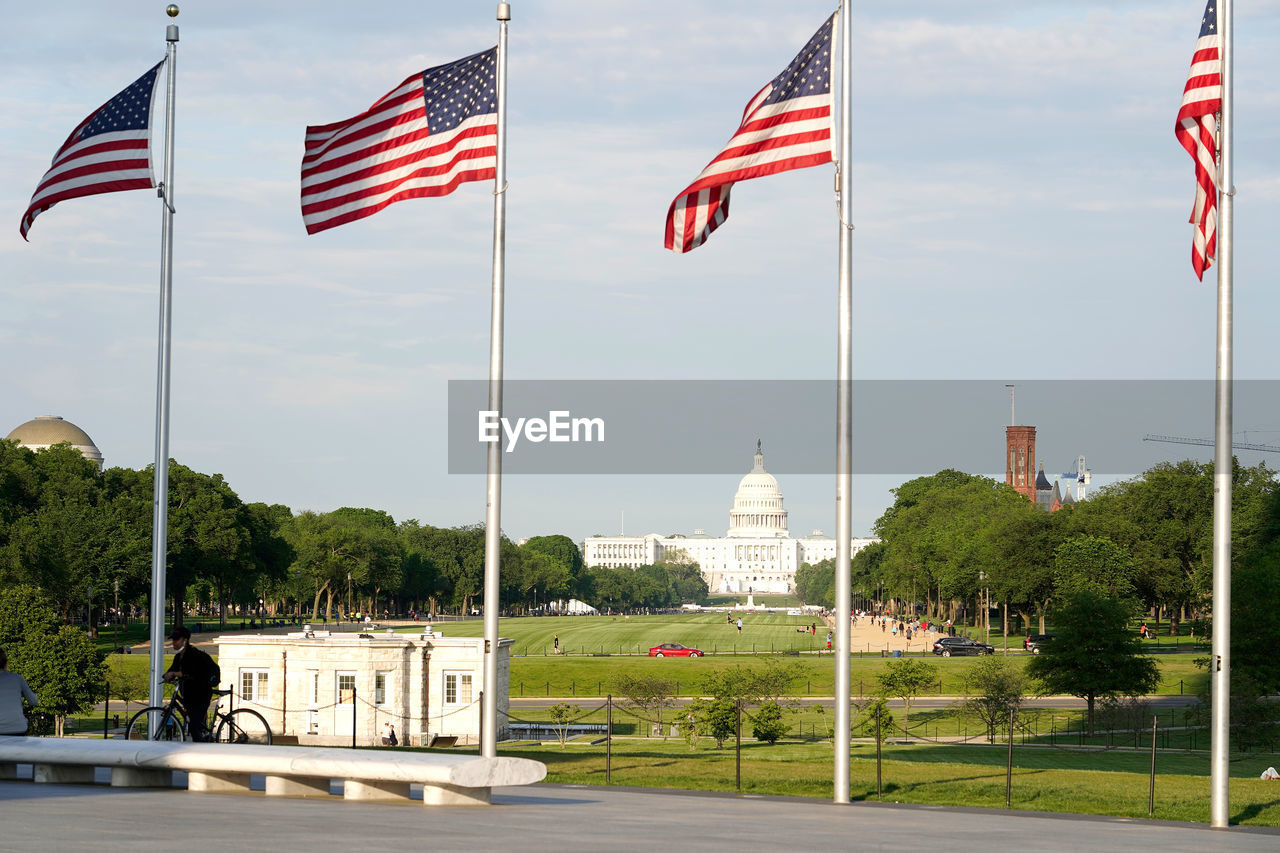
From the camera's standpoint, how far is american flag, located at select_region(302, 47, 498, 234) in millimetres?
21734

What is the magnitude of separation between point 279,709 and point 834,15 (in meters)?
45.6

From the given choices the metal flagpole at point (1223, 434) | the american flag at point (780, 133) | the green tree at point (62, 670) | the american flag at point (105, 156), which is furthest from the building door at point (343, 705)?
the metal flagpole at point (1223, 434)

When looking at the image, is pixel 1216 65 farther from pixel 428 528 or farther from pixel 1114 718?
pixel 428 528

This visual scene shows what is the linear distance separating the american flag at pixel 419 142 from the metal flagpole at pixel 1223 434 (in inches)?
403

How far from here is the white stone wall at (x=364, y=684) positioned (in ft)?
192

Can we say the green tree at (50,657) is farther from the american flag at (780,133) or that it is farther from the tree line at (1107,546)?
the tree line at (1107,546)

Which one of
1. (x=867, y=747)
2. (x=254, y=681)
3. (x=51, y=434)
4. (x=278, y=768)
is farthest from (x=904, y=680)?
(x=51, y=434)

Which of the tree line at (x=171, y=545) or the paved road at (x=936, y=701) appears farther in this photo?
the tree line at (x=171, y=545)

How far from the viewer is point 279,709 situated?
59281 millimetres

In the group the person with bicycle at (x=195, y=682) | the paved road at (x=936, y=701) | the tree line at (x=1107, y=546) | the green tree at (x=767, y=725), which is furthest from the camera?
the tree line at (x=1107, y=546)

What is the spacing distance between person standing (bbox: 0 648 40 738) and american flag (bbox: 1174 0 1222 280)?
1717cm

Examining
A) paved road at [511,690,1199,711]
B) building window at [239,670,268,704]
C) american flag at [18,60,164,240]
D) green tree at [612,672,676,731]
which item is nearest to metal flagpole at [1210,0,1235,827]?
american flag at [18,60,164,240]

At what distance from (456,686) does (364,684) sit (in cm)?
368

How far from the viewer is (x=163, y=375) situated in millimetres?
26438
